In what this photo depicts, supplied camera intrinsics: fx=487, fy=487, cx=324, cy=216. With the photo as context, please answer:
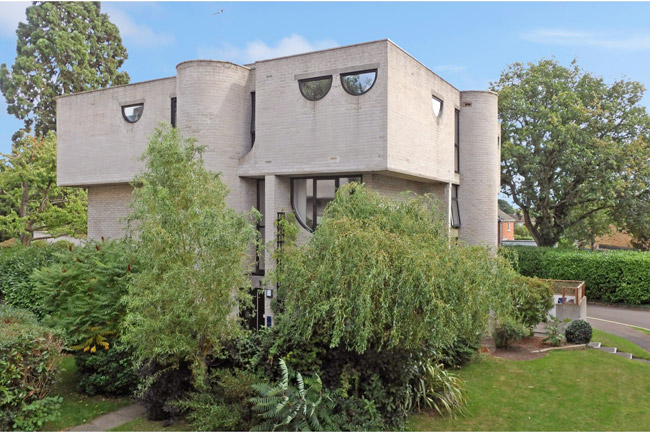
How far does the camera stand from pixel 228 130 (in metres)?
16.1

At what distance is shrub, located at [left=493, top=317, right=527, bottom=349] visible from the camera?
1540 centimetres

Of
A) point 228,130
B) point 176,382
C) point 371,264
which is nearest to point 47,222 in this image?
point 228,130

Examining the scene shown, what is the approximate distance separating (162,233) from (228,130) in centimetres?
792

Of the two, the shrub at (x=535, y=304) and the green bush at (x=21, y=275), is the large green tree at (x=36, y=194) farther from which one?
the shrub at (x=535, y=304)

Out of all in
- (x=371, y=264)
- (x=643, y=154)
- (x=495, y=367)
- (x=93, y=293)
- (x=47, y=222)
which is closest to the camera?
(x=371, y=264)

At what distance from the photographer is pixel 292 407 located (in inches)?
327

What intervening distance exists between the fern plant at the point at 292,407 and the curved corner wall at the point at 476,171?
41.8 feet

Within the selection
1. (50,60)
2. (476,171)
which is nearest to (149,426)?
(476,171)

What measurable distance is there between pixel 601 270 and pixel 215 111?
74.3ft

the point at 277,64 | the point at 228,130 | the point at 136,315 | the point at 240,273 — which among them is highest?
the point at 277,64

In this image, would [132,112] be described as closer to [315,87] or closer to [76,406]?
[315,87]

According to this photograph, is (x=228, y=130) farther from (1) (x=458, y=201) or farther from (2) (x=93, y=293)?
(1) (x=458, y=201)

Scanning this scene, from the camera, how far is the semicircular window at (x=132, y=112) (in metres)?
18.4

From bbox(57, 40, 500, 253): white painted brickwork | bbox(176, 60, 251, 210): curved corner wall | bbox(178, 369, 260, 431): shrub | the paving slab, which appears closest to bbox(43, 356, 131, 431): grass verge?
the paving slab
